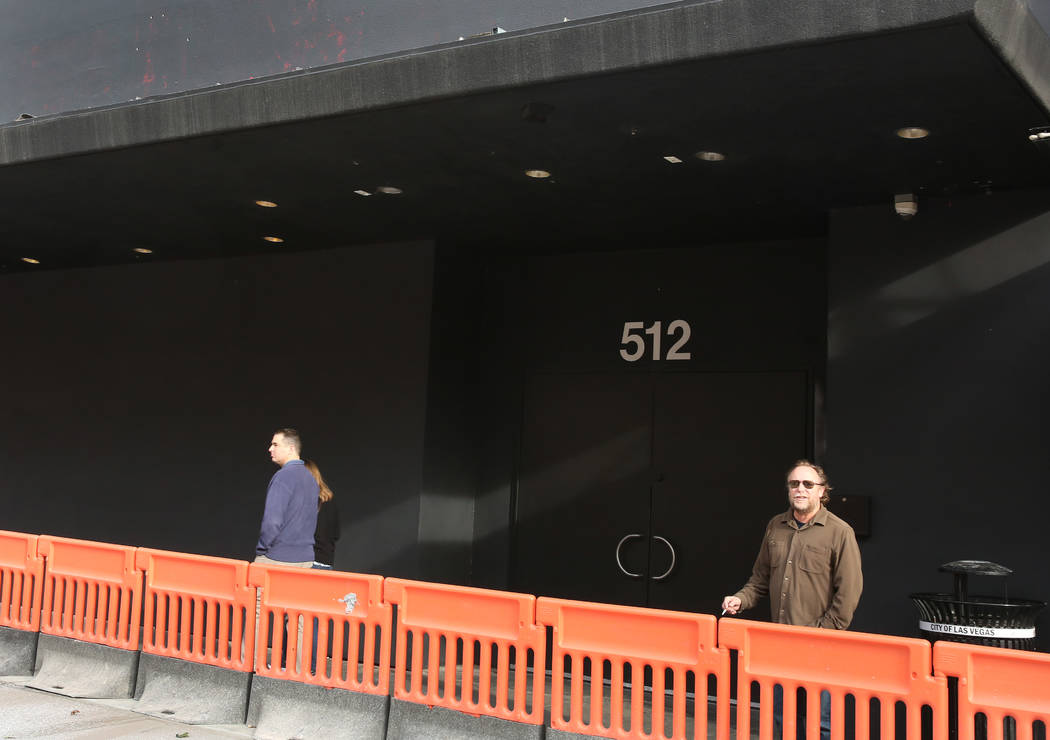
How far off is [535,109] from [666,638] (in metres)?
3.36

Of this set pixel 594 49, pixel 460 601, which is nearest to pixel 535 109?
pixel 594 49

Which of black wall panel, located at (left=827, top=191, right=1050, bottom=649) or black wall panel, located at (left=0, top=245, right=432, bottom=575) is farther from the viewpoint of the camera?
black wall panel, located at (left=0, top=245, right=432, bottom=575)

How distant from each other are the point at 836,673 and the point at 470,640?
7.09 ft

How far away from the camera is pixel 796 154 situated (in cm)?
723

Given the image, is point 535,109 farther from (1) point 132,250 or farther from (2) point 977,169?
(1) point 132,250

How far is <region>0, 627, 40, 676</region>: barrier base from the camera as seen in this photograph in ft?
26.2

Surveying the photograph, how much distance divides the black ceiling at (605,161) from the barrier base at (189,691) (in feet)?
12.5

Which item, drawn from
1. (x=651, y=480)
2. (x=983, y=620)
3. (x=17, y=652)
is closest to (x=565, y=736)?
(x=983, y=620)

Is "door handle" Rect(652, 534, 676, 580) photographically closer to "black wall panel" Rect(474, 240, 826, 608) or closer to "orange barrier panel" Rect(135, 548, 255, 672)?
"black wall panel" Rect(474, 240, 826, 608)

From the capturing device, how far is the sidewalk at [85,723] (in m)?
6.34

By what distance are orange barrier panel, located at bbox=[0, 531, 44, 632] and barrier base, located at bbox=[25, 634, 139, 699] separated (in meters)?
0.34

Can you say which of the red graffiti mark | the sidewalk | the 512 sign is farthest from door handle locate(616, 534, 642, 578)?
the red graffiti mark

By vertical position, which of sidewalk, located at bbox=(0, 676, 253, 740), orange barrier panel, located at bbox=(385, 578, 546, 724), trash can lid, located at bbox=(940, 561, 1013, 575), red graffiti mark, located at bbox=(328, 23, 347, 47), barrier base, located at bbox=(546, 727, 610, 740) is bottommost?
sidewalk, located at bbox=(0, 676, 253, 740)

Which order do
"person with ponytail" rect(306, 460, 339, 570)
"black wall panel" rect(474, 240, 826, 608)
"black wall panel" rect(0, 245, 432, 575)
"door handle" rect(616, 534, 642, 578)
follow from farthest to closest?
"black wall panel" rect(0, 245, 432, 575), "door handle" rect(616, 534, 642, 578), "black wall panel" rect(474, 240, 826, 608), "person with ponytail" rect(306, 460, 339, 570)
